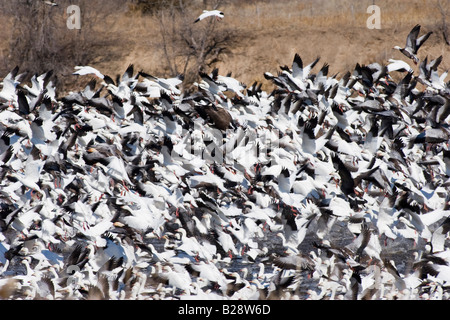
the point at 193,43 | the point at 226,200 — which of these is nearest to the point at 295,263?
the point at 226,200

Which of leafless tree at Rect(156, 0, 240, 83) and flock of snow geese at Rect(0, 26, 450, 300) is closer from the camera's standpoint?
flock of snow geese at Rect(0, 26, 450, 300)

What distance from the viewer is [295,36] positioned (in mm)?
28266

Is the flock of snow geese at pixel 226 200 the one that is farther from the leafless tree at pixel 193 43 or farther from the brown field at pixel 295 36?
the brown field at pixel 295 36

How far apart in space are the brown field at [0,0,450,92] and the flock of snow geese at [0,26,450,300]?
12413 millimetres

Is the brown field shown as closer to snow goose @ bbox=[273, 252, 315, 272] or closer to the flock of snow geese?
the flock of snow geese

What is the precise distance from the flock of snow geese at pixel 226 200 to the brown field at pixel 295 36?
1241 centimetres

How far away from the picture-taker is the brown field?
27797 millimetres

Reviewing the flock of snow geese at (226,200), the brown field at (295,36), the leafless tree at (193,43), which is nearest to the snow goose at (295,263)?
the flock of snow geese at (226,200)

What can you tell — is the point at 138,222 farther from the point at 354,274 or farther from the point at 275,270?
the point at 354,274

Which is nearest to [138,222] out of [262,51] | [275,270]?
[275,270]

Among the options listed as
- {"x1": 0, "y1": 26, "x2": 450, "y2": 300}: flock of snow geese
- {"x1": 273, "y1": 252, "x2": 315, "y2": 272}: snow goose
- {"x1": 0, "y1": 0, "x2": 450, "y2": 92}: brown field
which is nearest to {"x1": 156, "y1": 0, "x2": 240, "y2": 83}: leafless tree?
{"x1": 0, "y1": 0, "x2": 450, "y2": 92}: brown field

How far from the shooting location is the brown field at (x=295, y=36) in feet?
91.2

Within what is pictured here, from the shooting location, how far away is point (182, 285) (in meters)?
7.36
